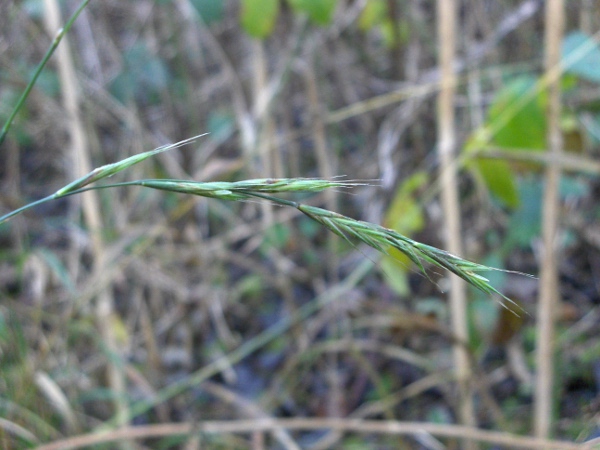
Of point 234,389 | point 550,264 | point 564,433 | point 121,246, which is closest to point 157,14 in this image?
point 121,246

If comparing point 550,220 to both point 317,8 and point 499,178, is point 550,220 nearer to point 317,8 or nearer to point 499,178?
point 499,178

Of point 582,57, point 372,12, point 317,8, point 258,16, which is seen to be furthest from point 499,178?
point 372,12

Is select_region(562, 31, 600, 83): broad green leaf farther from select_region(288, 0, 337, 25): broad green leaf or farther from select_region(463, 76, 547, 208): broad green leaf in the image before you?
select_region(288, 0, 337, 25): broad green leaf

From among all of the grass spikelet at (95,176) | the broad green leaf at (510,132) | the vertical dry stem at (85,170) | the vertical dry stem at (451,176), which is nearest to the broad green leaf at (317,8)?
the vertical dry stem at (451,176)

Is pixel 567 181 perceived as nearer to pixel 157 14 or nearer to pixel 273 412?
pixel 273 412

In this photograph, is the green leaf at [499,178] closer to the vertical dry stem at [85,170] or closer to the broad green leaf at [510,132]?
the broad green leaf at [510,132]
